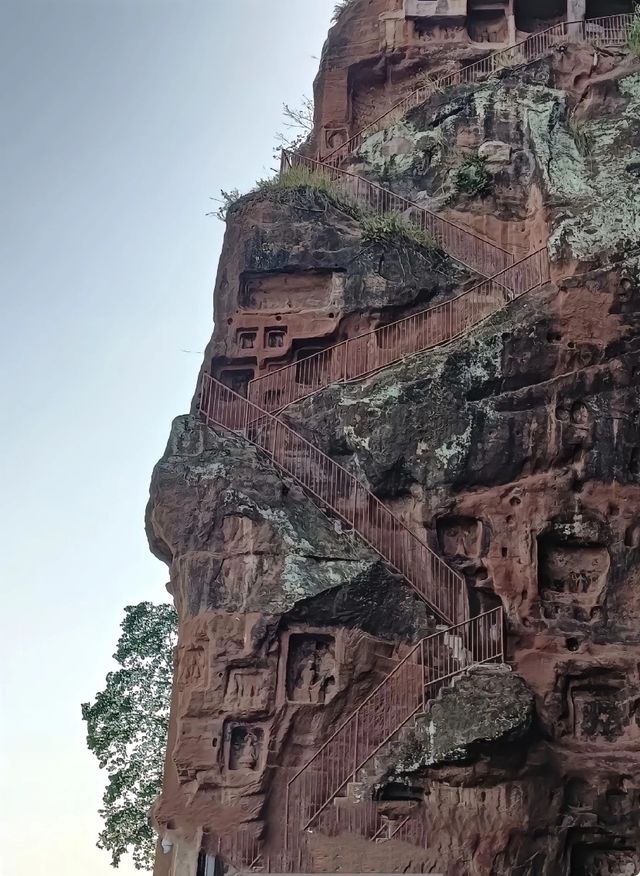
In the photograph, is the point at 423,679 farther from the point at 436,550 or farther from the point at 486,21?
the point at 486,21

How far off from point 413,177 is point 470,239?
2.47 metres

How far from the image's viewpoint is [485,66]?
960 inches

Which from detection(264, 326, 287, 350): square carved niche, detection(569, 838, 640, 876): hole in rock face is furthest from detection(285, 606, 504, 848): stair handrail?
detection(264, 326, 287, 350): square carved niche

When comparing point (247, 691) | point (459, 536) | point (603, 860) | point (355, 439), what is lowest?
point (603, 860)

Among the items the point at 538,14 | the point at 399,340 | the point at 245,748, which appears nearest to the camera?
the point at 245,748

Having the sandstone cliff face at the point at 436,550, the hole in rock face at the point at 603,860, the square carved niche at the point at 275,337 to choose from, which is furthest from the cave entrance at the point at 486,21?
the hole in rock face at the point at 603,860

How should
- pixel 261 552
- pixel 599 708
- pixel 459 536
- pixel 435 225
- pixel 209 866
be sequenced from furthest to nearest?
1. pixel 435 225
2. pixel 459 536
3. pixel 261 552
4. pixel 599 708
5. pixel 209 866

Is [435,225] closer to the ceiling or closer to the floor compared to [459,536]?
closer to the ceiling

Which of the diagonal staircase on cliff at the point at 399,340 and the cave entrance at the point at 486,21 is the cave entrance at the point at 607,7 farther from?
the diagonal staircase on cliff at the point at 399,340

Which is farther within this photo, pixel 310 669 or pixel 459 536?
pixel 459 536

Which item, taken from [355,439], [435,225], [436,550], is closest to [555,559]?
[436,550]

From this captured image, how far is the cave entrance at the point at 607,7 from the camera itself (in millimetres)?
25984

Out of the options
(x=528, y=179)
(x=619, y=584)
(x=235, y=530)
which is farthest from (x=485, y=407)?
(x=528, y=179)

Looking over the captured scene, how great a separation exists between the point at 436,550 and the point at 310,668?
9.98ft
